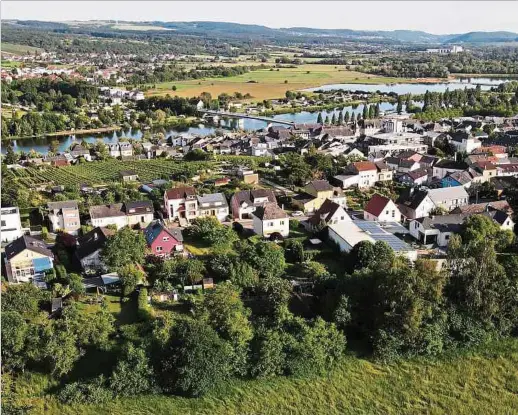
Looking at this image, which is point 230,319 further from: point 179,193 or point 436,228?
point 179,193

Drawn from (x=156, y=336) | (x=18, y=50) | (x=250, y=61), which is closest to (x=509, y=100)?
(x=156, y=336)

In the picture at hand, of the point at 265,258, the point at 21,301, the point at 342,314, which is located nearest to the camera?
the point at 342,314

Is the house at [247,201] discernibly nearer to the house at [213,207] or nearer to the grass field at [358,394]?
the house at [213,207]

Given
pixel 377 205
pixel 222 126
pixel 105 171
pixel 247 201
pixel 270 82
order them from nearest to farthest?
1. pixel 377 205
2. pixel 247 201
3. pixel 105 171
4. pixel 222 126
5. pixel 270 82

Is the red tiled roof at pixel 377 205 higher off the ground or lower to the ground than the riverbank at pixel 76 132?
higher

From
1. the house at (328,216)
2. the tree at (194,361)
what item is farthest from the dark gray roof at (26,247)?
the house at (328,216)

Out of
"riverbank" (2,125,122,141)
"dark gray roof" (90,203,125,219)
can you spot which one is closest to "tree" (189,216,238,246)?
"dark gray roof" (90,203,125,219)

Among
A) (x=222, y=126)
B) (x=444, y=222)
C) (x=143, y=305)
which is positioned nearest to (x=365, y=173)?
(x=444, y=222)
